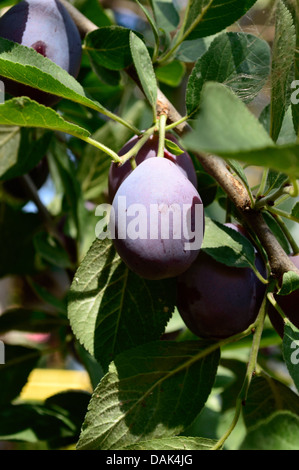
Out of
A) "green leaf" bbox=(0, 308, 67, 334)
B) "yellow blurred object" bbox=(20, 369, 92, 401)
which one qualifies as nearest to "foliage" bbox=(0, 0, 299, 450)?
"green leaf" bbox=(0, 308, 67, 334)

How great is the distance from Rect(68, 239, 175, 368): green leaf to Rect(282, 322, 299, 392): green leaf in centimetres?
13

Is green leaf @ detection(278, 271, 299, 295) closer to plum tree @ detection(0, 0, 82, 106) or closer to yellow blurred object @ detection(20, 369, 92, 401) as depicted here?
plum tree @ detection(0, 0, 82, 106)

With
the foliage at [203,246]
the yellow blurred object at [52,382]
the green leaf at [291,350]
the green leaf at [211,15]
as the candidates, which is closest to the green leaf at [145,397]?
the foliage at [203,246]

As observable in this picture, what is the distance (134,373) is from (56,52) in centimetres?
32

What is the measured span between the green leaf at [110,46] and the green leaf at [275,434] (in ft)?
1.34

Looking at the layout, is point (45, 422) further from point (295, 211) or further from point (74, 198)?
point (295, 211)

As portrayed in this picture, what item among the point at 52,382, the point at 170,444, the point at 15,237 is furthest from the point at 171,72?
the point at 52,382

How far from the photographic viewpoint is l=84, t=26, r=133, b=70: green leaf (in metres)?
0.61

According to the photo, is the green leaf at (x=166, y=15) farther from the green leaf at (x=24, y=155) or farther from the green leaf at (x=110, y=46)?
the green leaf at (x=24, y=155)

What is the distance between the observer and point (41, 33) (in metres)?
0.55

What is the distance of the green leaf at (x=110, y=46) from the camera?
2.00ft

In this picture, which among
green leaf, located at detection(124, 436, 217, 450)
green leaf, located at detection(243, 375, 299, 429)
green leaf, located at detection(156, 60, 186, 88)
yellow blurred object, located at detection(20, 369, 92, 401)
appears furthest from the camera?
yellow blurred object, located at detection(20, 369, 92, 401)

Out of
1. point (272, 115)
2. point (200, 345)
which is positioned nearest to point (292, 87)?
point (272, 115)
